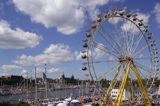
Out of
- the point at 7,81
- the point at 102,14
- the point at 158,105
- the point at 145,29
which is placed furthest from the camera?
the point at 7,81

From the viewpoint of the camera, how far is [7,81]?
646 feet

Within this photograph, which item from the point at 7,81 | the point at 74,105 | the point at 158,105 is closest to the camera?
the point at 158,105

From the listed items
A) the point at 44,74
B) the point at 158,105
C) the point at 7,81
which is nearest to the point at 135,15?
the point at 158,105

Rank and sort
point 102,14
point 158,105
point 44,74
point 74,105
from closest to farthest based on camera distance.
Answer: point 102,14, point 158,105, point 74,105, point 44,74

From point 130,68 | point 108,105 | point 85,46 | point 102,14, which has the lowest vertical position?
point 108,105

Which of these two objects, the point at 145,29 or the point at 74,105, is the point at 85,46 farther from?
the point at 74,105

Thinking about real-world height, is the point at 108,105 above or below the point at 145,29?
below

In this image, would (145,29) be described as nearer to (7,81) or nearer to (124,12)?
(124,12)

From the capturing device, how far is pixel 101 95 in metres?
A: 43.9

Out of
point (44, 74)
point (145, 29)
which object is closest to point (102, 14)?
point (145, 29)

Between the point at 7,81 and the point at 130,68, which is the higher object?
the point at 7,81

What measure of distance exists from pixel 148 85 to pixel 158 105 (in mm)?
14860

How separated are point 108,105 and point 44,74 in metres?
63.1

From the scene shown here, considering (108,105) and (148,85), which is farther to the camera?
(148,85)
